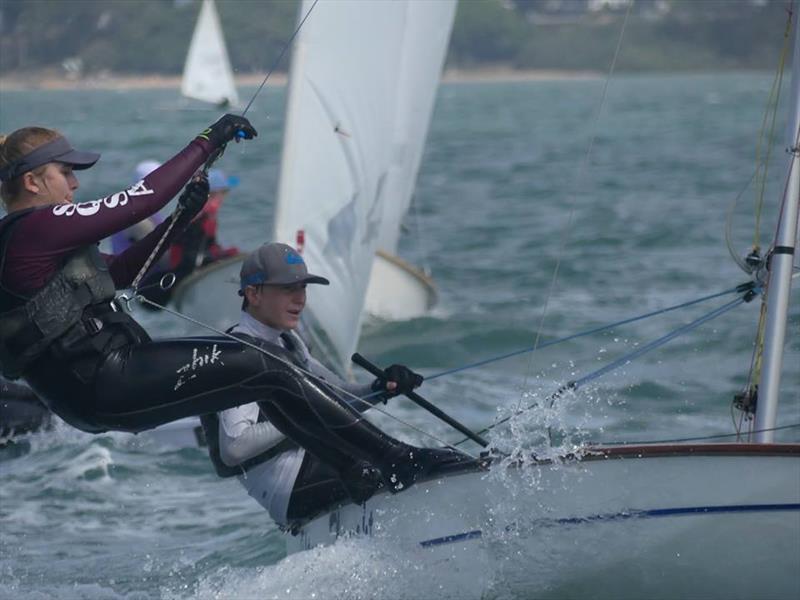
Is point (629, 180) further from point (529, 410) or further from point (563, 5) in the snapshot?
Answer: point (563, 5)

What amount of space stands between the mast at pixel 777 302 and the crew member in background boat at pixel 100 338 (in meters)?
0.88

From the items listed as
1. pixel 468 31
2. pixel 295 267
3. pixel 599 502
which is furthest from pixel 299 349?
pixel 468 31

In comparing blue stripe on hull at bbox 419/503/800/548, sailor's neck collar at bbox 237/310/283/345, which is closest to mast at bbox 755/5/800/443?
blue stripe on hull at bbox 419/503/800/548

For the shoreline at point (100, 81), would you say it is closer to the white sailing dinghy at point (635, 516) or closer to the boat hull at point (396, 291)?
the boat hull at point (396, 291)

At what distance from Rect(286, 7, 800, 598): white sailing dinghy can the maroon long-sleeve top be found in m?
0.89

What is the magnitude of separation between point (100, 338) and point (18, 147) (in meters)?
0.44

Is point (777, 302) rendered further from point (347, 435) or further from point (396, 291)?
point (396, 291)

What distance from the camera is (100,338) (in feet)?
10.8

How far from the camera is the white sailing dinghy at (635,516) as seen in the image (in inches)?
124

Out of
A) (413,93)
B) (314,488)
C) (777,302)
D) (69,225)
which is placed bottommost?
(314,488)

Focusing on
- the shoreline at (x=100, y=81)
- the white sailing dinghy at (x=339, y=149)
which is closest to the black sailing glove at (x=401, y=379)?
the white sailing dinghy at (x=339, y=149)

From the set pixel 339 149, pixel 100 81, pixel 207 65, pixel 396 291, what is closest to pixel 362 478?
pixel 339 149

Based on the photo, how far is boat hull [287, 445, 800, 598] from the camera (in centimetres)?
314

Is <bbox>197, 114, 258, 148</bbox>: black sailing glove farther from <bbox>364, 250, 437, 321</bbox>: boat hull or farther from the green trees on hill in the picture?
the green trees on hill
